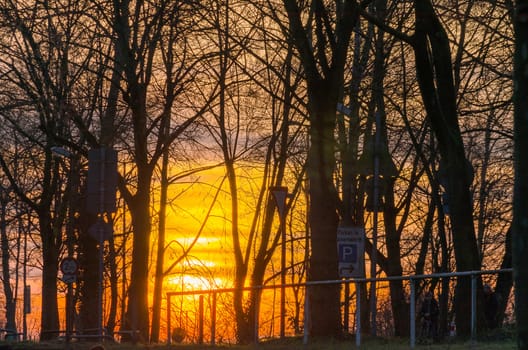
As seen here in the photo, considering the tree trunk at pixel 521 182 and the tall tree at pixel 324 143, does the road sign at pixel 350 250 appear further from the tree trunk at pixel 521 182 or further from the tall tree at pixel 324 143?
the tree trunk at pixel 521 182

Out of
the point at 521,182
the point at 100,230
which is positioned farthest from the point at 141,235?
the point at 521,182

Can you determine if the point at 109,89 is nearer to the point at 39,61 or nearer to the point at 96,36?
the point at 39,61

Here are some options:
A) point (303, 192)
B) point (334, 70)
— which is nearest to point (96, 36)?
point (334, 70)

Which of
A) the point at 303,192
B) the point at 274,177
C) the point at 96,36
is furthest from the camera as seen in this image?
the point at 303,192

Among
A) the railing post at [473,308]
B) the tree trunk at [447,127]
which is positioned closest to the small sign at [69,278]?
the tree trunk at [447,127]

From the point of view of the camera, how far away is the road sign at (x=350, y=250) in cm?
2434

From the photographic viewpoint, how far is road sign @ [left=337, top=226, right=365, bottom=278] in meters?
24.3

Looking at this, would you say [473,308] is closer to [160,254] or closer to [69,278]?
[69,278]

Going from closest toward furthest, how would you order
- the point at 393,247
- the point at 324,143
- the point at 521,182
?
the point at 521,182
the point at 324,143
the point at 393,247

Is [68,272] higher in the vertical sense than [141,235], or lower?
lower

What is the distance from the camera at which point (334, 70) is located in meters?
22.0

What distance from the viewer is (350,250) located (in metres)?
24.5

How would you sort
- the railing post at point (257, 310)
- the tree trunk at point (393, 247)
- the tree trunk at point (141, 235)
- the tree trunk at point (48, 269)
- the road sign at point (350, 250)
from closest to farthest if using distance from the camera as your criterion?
the railing post at point (257, 310) → the road sign at point (350, 250) → the tree trunk at point (141, 235) → the tree trunk at point (393, 247) → the tree trunk at point (48, 269)

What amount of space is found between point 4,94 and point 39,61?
4.09 meters
